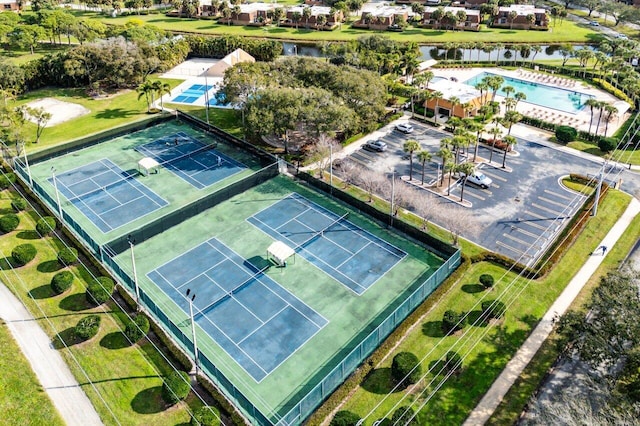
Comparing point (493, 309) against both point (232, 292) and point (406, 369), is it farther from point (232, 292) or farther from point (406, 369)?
point (232, 292)

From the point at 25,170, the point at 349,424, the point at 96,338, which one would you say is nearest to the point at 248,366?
the point at 349,424

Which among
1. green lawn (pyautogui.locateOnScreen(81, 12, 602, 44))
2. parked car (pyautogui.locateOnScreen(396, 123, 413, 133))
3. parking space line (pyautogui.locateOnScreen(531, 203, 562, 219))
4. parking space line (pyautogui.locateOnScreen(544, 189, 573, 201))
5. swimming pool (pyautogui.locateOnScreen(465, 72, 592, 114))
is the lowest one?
parking space line (pyautogui.locateOnScreen(531, 203, 562, 219))

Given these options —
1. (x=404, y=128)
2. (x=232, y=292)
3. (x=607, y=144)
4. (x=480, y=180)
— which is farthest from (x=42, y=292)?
(x=607, y=144)

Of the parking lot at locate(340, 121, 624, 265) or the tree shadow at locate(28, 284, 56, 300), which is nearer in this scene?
the tree shadow at locate(28, 284, 56, 300)

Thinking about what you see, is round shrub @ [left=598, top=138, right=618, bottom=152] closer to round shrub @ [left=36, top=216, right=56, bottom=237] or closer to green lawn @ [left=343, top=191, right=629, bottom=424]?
green lawn @ [left=343, top=191, right=629, bottom=424]

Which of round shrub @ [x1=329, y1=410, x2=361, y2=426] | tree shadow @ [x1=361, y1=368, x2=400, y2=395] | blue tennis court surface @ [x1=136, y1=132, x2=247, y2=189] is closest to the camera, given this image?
round shrub @ [x1=329, y1=410, x2=361, y2=426]

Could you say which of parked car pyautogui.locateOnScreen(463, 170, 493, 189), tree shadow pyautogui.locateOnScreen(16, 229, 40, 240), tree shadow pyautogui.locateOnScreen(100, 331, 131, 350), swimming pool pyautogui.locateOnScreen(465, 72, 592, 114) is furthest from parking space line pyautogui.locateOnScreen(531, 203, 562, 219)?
tree shadow pyautogui.locateOnScreen(16, 229, 40, 240)
